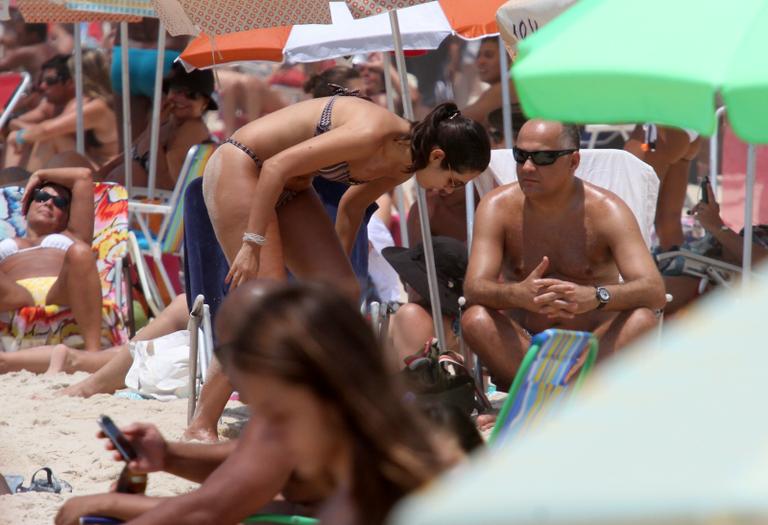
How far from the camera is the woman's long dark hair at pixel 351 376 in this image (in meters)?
1.75

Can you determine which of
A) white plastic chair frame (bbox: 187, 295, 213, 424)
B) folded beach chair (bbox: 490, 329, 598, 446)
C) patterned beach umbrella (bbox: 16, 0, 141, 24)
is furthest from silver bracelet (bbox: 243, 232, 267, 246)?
patterned beach umbrella (bbox: 16, 0, 141, 24)

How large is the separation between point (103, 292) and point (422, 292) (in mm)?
1785

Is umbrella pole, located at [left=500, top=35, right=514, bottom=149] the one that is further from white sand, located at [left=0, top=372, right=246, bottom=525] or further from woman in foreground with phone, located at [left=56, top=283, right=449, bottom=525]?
woman in foreground with phone, located at [left=56, top=283, right=449, bottom=525]

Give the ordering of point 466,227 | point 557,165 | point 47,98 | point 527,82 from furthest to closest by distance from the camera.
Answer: point 47,98 < point 466,227 < point 557,165 < point 527,82

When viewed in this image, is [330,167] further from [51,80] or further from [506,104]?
[51,80]

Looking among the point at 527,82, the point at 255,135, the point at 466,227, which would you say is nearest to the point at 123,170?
the point at 466,227

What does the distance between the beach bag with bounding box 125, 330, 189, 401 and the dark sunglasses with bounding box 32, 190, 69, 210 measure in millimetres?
1442

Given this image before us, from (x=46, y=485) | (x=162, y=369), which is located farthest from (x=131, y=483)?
(x=162, y=369)

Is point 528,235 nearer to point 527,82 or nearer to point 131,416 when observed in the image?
point 131,416

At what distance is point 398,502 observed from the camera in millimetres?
1779

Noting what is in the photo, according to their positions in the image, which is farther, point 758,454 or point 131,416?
point 131,416

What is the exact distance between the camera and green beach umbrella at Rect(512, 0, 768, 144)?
3016 millimetres

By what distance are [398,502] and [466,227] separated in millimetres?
4888

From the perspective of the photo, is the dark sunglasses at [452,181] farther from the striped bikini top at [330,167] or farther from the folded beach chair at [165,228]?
the folded beach chair at [165,228]
